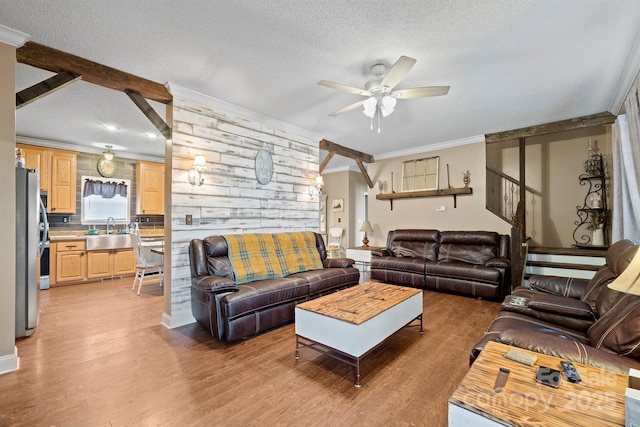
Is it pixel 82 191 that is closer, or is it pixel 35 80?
pixel 35 80

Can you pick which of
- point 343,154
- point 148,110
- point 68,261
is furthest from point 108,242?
point 343,154

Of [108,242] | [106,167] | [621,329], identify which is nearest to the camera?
[621,329]

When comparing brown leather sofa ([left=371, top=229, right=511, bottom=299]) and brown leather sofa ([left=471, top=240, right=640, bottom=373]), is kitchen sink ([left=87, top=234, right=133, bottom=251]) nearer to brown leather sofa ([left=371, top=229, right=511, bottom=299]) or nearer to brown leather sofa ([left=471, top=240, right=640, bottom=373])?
brown leather sofa ([left=371, top=229, right=511, bottom=299])

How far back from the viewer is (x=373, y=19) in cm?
220

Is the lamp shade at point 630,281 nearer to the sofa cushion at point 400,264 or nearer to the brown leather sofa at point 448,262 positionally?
the brown leather sofa at point 448,262

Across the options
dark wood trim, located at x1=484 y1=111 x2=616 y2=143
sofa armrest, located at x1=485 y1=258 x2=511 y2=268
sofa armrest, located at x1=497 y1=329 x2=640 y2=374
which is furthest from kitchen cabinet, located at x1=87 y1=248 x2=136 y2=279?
dark wood trim, located at x1=484 y1=111 x2=616 y2=143

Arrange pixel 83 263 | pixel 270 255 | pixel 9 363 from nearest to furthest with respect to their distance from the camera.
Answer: pixel 9 363, pixel 270 255, pixel 83 263

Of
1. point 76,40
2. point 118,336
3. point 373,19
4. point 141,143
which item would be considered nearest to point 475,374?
point 373,19

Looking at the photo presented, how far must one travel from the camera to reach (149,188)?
252 inches

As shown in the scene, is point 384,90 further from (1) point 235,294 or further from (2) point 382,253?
(2) point 382,253

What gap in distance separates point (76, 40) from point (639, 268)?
4.17 meters

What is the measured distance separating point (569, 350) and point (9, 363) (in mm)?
3918

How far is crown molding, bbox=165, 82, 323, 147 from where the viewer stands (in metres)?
3.36

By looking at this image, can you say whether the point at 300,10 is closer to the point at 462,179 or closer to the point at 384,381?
the point at 384,381
